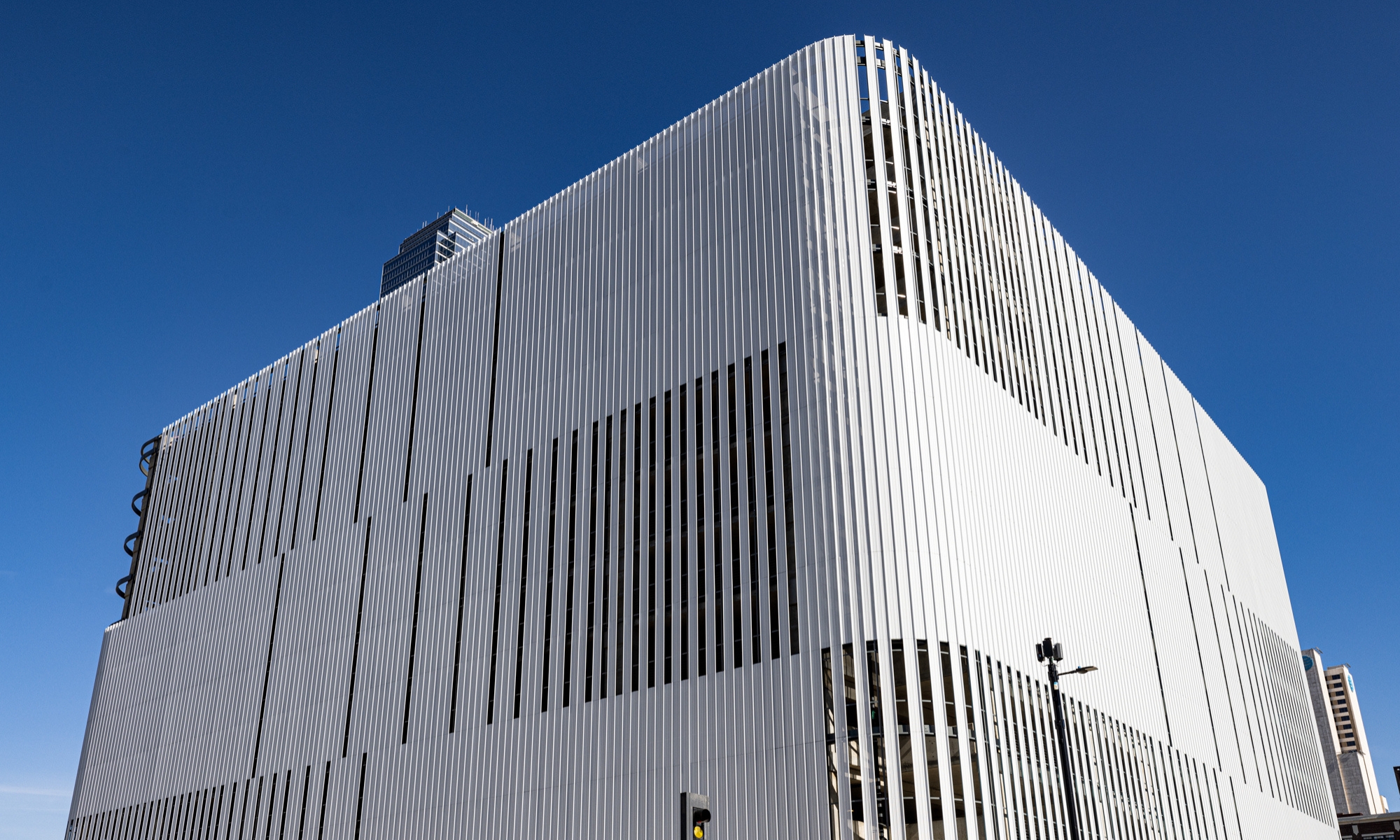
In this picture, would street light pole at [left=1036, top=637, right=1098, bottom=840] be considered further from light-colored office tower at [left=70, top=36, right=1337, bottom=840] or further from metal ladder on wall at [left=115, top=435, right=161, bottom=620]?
metal ladder on wall at [left=115, top=435, right=161, bottom=620]

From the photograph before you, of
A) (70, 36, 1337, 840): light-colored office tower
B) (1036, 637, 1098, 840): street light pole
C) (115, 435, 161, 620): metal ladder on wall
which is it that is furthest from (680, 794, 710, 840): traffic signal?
(115, 435, 161, 620): metal ladder on wall

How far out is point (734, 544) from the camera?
38125 mm

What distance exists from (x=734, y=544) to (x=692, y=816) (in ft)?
68.9

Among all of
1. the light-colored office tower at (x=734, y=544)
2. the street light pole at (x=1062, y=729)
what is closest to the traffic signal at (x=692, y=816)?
the street light pole at (x=1062, y=729)

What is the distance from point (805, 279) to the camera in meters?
39.8

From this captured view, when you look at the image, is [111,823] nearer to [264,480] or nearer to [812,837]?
[264,480]

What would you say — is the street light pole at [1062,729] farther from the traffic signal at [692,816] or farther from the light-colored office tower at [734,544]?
the traffic signal at [692,816]

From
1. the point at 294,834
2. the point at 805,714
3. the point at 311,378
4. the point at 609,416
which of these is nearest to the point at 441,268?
the point at 311,378

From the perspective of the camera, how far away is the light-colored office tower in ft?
115

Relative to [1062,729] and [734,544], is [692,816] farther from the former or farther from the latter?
[734,544]

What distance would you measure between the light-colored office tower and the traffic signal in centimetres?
1592

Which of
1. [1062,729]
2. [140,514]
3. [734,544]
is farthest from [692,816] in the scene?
[140,514]

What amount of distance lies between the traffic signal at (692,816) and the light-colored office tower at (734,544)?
15922 mm

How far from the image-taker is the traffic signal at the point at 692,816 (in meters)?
17.1
